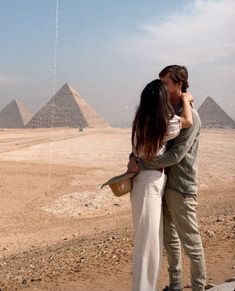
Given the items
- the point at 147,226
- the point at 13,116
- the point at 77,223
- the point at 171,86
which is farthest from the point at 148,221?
the point at 13,116

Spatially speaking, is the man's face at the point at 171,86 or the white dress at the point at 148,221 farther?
the man's face at the point at 171,86

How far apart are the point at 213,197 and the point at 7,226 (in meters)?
4.73

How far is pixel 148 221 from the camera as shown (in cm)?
337

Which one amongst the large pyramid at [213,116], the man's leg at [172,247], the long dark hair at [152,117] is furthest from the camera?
the large pyramid at [213,116]

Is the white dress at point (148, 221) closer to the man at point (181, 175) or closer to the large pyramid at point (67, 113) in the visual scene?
the man at point (181, 175)

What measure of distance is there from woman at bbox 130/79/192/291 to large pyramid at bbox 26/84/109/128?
6709 centimetres

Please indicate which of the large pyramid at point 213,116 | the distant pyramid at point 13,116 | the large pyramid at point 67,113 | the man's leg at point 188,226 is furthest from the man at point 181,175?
the distant pyramid at point 13,116

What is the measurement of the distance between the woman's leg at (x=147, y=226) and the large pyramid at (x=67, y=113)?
220 feet

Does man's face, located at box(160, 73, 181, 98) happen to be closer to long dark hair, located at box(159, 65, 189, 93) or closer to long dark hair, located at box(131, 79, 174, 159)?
long dark hair, located at box(159, 65, 189, 93)

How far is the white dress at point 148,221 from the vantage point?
3373 millimetres

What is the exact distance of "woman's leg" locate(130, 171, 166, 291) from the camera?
133 inches

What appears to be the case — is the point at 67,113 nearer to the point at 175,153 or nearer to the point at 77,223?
the point at 77,223

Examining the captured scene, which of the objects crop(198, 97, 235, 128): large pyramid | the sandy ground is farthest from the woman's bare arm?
crop(198, 97, 235, 128): large pyramid

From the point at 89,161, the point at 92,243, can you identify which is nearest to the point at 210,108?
the point at 89,161
